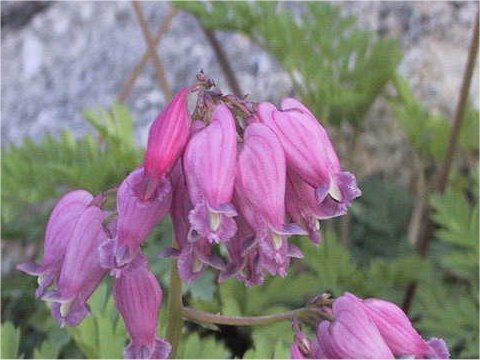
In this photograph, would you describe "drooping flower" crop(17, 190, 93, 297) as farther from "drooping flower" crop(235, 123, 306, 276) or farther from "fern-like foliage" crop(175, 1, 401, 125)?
"fern-like foliage" crop(175, 1, 401, 125)

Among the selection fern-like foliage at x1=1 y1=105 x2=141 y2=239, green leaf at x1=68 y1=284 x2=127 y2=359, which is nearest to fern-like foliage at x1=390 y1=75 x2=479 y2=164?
fern-like foliage at x1=1 y1=105 x2=141 y2=239

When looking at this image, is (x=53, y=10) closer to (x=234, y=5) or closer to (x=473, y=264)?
(x=234, y=5)

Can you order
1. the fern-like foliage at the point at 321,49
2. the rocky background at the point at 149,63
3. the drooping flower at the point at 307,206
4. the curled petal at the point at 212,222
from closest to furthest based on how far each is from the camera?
the curled petal at the point at 212,222 < the drooping flower at the point at 307,206 < the fern-like foliage at the point at 321,49 < the rocky background at the point at 149,63

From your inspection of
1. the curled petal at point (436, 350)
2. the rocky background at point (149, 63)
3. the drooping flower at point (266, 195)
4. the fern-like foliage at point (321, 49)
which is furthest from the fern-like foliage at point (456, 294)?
the drooping flower at point (266, 195)

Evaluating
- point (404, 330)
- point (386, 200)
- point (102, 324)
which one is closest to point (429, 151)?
point (386, 200)

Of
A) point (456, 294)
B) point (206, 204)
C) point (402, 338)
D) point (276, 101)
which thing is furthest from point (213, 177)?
point (276, 101)

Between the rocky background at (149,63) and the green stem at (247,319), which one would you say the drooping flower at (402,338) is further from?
the rocky background at (149,63)
